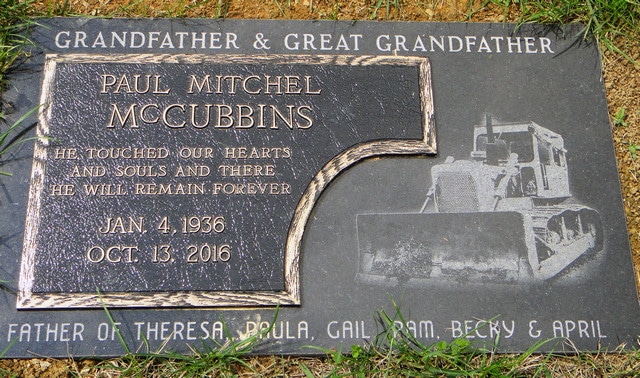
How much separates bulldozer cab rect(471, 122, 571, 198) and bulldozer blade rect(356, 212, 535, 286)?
152mm

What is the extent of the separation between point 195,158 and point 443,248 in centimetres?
103

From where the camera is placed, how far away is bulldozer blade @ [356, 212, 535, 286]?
230 centimetres

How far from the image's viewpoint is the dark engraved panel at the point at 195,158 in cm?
226

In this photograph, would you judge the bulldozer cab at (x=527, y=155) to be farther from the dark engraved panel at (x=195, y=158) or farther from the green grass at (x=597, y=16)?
the green grass at (x=597, y=16)

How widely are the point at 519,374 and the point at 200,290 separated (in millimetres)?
1216

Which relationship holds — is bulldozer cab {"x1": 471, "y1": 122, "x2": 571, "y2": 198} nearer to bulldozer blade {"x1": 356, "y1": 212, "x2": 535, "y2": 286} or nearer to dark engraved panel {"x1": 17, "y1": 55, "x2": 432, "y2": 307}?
bulldozer blade {"x1": 356, "y1": 212, "x2": 535, "y2": 286}

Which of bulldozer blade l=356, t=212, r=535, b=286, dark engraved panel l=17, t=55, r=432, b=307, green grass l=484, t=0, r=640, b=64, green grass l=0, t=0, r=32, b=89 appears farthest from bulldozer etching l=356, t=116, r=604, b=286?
green grass l=0, t=0, r=32, b=89

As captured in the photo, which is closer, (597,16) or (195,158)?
(195,158)

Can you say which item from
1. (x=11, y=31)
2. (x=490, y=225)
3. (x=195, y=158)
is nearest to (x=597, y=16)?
(x=490, y=225)

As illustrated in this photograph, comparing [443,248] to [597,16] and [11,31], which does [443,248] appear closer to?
[597,16]

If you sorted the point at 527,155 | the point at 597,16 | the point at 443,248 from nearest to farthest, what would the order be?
1. the point at 443,248
2. the point at 527,155
3. the point at 597,16

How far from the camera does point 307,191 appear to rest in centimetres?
238

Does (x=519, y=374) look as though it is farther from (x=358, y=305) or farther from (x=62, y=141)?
(x=62, y=141)

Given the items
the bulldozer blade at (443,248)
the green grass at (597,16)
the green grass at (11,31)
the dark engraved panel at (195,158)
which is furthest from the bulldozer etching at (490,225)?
the green grass at (11,31)
